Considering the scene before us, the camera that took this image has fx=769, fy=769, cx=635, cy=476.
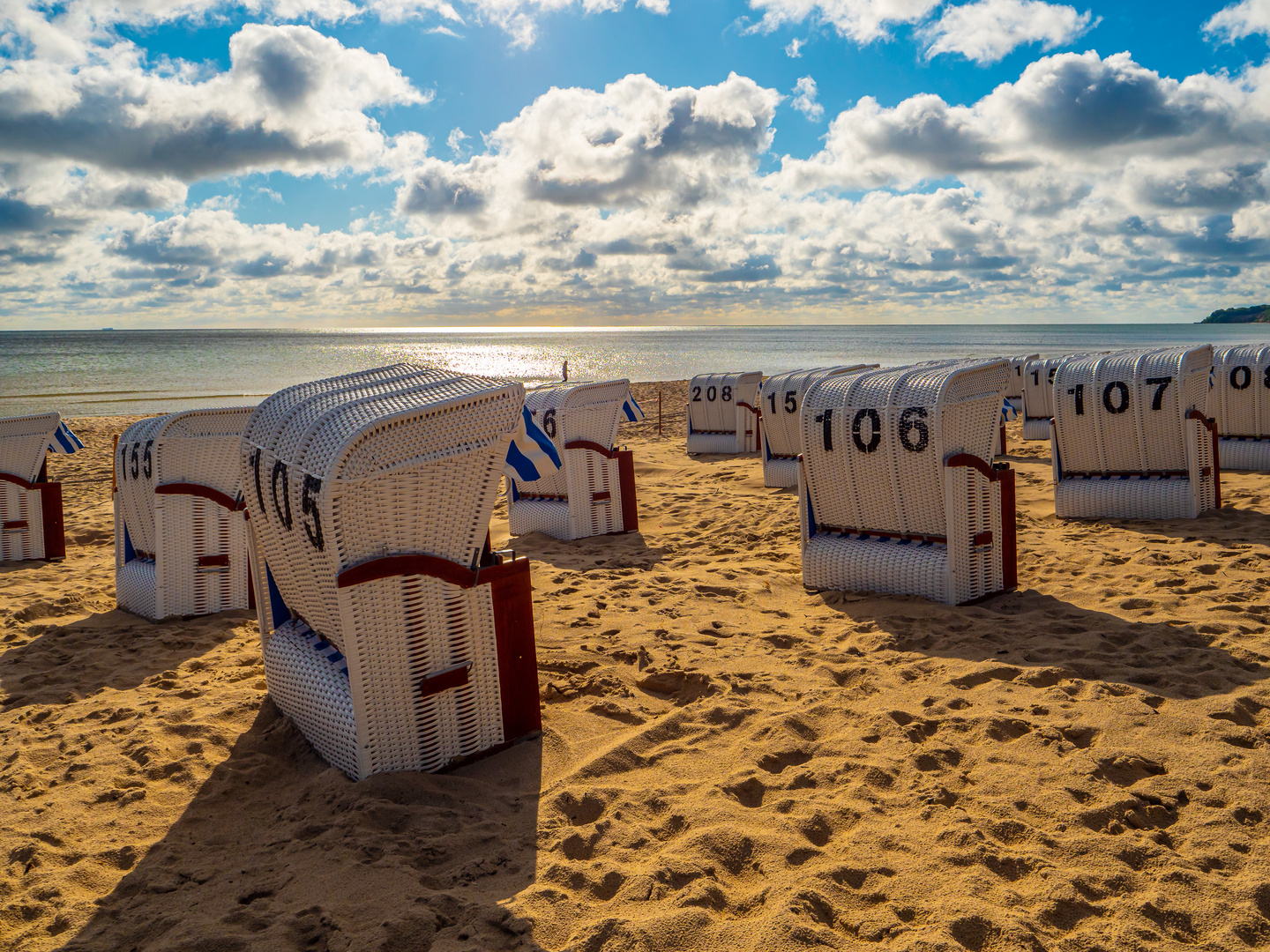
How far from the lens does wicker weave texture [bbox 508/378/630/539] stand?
7.89 m

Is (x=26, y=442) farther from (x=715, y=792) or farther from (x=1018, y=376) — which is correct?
(x=1018, y=376)

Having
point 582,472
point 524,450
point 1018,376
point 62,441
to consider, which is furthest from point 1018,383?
point 62,441

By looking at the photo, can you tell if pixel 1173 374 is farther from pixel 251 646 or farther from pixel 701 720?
pixel 251 646

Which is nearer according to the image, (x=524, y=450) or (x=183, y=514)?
(x=524, y=450)

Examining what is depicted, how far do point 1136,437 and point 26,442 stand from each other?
10545 millimetres

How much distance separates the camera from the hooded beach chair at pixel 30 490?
7.21 meters

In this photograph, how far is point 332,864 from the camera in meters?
2.76

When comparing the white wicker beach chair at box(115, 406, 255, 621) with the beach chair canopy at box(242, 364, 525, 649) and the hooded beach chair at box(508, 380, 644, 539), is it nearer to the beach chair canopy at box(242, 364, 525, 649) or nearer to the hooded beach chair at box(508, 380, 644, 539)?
the beach chair canopy at box(242, 364, 525, 649)

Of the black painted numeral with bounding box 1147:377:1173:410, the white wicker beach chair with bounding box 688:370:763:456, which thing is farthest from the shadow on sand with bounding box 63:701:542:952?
the white wicker beach chair with bounding box 688:370:763:456

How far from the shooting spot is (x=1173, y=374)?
7.05 meters

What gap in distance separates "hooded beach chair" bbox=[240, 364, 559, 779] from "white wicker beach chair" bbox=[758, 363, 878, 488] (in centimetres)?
673

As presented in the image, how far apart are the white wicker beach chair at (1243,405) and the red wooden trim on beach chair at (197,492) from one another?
10.2 meters

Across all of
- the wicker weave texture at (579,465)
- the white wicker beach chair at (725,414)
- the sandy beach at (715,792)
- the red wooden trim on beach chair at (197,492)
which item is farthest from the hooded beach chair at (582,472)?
the white wicker beach chair at (725,414)

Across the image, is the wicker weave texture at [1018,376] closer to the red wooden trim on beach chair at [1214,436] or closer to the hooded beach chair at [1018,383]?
the hooded beach chair at [1018,383]
